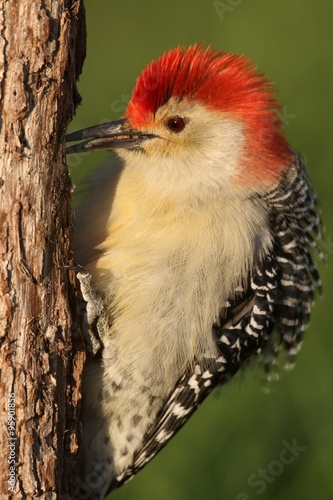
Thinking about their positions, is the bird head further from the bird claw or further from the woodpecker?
the bird claw

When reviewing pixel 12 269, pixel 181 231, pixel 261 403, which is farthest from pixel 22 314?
pixel 261 403

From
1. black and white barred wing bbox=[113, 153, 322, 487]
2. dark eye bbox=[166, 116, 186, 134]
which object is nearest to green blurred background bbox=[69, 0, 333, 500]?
black and white barred wing bbox=[113, 153, 322, 487]

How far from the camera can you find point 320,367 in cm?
579

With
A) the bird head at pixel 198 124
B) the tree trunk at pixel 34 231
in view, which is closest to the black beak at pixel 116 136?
the bird head at pixel 198 124

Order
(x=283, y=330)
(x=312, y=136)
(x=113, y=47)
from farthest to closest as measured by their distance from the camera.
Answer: (x=113, y=47) → (x=312, y=136) → (x=283, y=330)

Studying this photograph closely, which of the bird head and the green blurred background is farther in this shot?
the green blurred background

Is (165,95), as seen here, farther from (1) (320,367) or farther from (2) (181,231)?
(1) (320,367)

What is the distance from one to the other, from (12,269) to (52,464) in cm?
87

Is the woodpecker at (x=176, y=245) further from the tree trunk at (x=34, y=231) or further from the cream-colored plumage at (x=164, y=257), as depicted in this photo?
the tree trunk at (x=34, y=231)

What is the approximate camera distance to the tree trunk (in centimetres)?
331

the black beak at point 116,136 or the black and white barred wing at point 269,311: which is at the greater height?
the black beak at point 116,136

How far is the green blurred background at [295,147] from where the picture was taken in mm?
5484

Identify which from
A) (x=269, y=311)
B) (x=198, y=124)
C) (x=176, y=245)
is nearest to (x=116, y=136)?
(x=198, y=124)

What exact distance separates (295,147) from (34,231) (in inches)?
141
